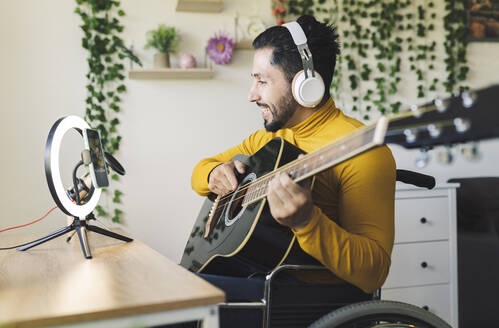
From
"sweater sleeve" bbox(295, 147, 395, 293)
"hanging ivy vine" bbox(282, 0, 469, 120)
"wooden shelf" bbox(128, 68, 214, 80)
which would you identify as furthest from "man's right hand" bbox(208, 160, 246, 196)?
"hanging ivy vine" bbox(282, 0, 469, 120)

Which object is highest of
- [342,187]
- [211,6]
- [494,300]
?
[211,6]

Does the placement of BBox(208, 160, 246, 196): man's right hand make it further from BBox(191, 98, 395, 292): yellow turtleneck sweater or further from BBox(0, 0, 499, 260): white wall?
BBox(0, 0, 499, 260): white wall

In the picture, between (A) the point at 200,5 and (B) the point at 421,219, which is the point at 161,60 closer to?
(A) the point at 200,5

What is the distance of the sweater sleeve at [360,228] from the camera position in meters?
0.99

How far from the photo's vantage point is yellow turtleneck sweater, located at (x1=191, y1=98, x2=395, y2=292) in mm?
989

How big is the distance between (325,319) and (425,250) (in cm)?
176

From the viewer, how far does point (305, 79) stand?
51.2 inches

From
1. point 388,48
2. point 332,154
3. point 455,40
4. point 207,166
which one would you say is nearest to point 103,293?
point 332,154

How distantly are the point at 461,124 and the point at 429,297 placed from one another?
6.75 feet


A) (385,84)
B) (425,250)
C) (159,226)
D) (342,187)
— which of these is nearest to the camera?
(342,187)

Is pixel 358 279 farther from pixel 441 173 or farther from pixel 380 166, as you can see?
pixel 441 173

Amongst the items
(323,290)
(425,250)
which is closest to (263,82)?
(323,290)

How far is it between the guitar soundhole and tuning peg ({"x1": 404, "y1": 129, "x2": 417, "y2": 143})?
539 mm

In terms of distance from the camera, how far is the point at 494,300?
8.23 ft
